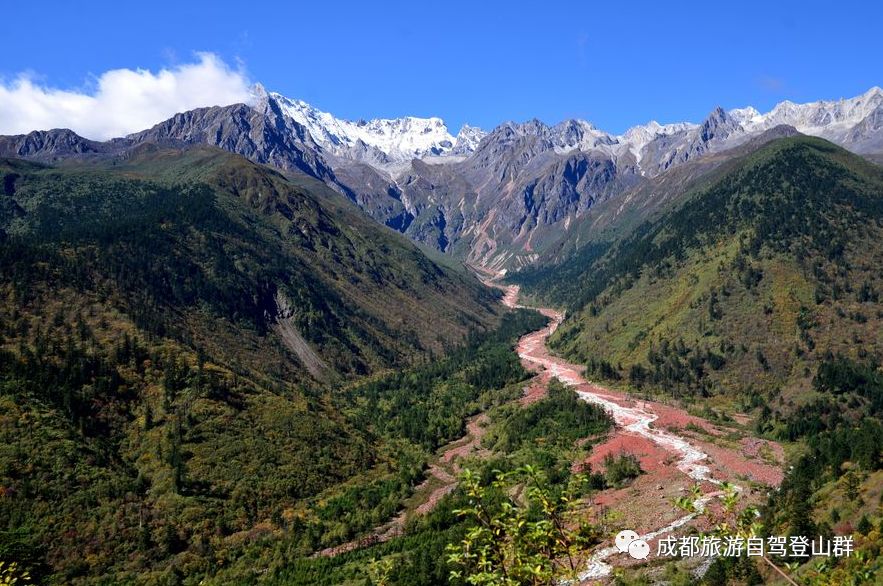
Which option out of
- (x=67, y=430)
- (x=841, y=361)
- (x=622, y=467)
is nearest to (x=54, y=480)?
(x=67, y=430)

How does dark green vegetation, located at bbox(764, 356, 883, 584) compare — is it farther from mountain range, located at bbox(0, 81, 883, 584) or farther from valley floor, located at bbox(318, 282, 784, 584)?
valley floor, located at bbox(318, 282, 784, 584)

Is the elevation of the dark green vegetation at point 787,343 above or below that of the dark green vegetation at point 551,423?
above

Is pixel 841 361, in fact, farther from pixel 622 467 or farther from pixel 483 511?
pixel 483 511

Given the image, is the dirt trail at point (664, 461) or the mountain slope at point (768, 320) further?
Result: the mountain slope at point (768, 320)

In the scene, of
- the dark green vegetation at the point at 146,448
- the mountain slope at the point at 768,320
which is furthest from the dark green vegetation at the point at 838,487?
the dark green vegetation at the point at 146,448

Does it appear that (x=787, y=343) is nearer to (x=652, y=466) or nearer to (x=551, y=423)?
(x=551, y=423)

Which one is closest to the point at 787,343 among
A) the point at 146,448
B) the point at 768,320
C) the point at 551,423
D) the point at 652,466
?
the point at 768,320

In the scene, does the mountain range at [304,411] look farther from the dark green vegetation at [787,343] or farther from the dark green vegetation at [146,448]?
the dark green vegetation at [787,343]

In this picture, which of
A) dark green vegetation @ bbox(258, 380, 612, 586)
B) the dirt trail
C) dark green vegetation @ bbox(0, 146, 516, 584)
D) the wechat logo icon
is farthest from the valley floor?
the wechat logo icon
